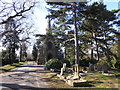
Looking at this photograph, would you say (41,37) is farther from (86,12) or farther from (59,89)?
(59,89)

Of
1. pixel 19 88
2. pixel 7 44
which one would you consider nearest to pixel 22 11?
pixel 19 88

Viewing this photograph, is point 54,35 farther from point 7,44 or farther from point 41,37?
point 7,44

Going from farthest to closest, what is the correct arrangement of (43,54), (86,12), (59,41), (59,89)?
(43,54), (59,41), (86,12), (59,89)

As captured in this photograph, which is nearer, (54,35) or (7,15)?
(7,15)

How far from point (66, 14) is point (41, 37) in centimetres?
552

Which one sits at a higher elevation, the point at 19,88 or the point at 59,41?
the point at 59,41

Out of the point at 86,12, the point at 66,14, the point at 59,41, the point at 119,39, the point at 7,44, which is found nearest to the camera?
the point at 86,12

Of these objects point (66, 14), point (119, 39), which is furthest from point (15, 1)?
point (119, 39)

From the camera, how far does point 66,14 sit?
65.2 feet

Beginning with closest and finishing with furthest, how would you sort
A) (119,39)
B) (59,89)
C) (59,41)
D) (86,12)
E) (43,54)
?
(59,89), (86,12), (59,41), (119,39), (43,54)

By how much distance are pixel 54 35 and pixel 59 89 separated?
14869 mm

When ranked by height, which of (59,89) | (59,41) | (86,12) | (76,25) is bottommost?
(59,89)

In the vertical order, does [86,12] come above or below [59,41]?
above

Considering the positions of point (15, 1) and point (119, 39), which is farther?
point (119, 39)
